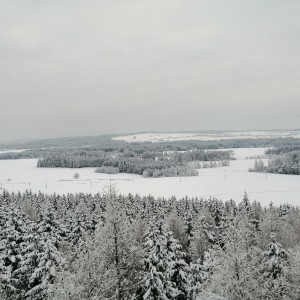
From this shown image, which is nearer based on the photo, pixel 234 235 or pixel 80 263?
pixel 80 263

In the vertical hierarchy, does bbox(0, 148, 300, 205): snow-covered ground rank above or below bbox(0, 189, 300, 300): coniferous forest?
below

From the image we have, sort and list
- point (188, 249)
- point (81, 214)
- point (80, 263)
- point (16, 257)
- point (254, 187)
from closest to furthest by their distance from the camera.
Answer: point (80, 263) → point (16, 257) → point (81, 214) → point (188, 249) → point (254, 187)

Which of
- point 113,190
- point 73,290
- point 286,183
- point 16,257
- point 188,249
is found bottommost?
point 286,183

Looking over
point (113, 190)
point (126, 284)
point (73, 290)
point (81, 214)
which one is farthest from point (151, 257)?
point (81, 214)

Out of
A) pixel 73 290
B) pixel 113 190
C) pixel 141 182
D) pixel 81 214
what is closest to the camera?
pixel 73 290

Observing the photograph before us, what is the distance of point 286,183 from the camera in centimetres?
14600

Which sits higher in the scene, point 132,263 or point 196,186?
point 132,263

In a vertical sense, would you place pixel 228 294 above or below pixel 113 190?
below

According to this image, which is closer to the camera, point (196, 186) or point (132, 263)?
point (132, 263)

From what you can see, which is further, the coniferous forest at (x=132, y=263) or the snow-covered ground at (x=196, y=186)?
the snow-covered ground at (x=196, y=186)

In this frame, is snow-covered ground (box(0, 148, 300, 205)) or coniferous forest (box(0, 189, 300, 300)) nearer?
coniferous forest (box(0, 189, 300, 300))

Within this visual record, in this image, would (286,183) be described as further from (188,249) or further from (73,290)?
(73,290)

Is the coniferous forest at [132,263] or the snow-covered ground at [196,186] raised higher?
the coniferous forest at [132,263]

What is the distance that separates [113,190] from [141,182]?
145 m
